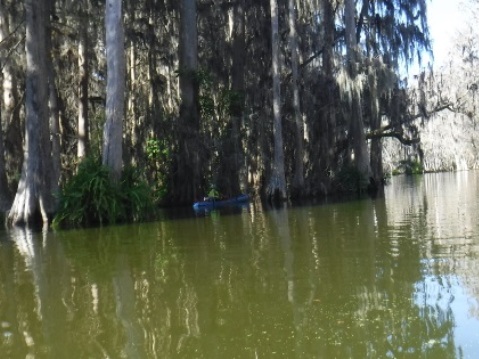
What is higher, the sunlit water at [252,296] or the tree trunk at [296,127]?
the tree trunk at [296,127]

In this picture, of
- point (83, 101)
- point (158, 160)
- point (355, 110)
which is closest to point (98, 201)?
point (158, 160)

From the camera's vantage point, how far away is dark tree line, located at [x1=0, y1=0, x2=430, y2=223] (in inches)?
776

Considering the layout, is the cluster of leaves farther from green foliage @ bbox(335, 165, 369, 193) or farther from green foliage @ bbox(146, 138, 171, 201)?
green foliage @ bbox(335, 165, 369, 193)

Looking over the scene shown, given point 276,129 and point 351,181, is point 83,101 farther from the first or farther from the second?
point 351,181

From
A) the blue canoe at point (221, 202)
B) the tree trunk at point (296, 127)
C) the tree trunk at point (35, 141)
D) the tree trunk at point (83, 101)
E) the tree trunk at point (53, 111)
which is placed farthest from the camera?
the tree trunk at point (296, 127)

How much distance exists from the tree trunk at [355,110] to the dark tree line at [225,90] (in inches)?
2.0

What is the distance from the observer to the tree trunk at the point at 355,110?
841 inches

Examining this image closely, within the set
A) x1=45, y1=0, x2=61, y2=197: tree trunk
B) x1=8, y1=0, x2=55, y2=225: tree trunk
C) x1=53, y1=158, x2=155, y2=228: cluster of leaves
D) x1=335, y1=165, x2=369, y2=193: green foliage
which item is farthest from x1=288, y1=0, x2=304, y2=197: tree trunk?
x1=8, y1=0, x2=55, y2=225: tree trunk

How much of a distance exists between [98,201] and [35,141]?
9.10 ft

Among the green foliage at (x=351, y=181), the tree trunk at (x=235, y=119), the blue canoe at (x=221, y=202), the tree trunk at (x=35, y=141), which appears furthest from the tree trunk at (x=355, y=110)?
the tree trunk at (x=35, y=141)

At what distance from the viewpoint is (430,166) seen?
8544 cm

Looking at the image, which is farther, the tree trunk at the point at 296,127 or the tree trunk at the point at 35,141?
the tree trunk at the point at 296,127

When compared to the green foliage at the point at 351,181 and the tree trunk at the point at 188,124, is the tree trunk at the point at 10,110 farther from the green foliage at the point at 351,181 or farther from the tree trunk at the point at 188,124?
the green foliage at the point at 351,181

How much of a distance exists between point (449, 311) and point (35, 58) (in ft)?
43.3
